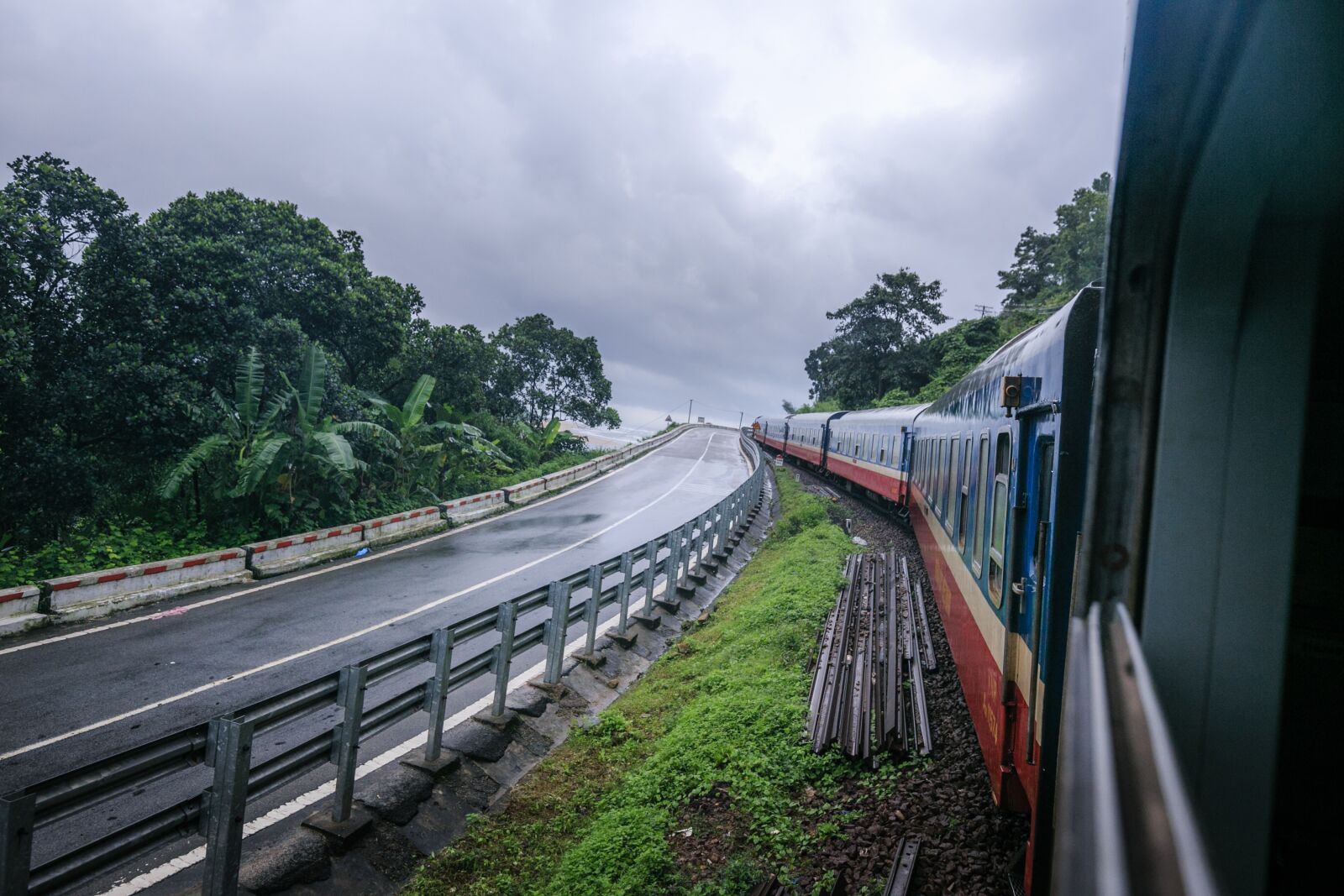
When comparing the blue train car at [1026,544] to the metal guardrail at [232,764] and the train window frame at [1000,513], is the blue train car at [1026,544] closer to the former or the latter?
the train window frame at [1000,513]

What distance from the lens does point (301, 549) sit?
14055 mm

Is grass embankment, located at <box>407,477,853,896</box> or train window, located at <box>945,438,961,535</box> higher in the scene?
train window, located at <box>945,438,961,535</box>

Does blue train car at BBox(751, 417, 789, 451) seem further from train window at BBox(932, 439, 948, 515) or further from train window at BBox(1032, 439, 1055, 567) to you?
train window at BBox(1032, 439, 1055, 567)

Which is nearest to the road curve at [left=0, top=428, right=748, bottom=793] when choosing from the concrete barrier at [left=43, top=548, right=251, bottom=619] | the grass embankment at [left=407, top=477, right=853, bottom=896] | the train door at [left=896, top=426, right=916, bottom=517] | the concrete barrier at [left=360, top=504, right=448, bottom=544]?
the concrete barrier at [left=43, top=548, right=251, bottom=619]

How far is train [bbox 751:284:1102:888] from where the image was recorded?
384 centimetres

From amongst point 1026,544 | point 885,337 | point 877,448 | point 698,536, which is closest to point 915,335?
point 885,337

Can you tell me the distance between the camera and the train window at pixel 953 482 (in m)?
7.89

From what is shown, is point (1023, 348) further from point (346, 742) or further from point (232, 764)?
point (232, 764)

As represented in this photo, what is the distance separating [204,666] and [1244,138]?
10384 millimetres

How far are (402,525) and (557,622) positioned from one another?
1101 cm

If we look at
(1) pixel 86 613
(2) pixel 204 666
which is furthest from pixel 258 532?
(2) pixel 204 666

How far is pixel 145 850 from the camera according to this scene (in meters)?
3.55

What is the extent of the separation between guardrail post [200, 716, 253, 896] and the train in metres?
3.94

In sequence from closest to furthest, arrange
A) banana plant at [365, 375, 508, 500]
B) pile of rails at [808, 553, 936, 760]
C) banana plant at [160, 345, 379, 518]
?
pile of rails at [808, 553, 936, 760] → banana plant at [160, 345, 379, 518] → banana plant at [365, 375, 508, 500]
